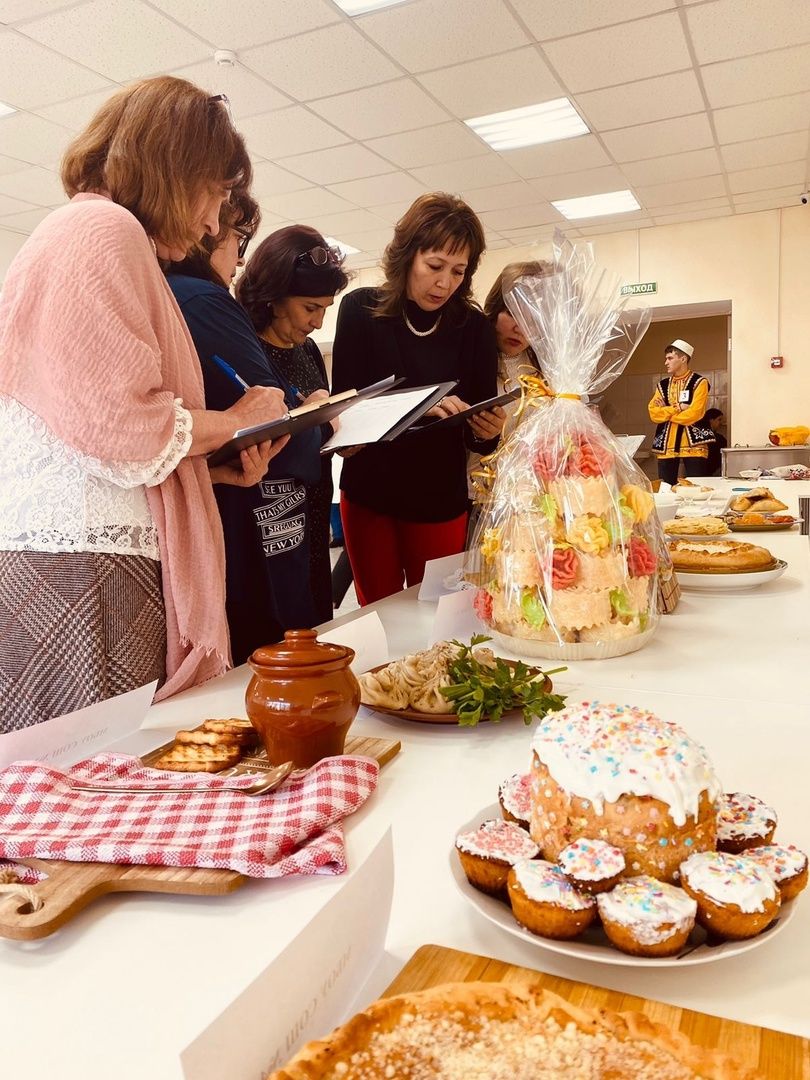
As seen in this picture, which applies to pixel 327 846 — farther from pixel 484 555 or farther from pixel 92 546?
pixel 484 555

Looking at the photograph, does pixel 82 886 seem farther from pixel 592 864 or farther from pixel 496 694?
pixel 496 694

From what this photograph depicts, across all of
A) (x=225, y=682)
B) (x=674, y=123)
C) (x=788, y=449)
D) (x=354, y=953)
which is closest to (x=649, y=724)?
(x=354, y=953)

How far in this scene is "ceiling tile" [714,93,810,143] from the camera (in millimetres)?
4797

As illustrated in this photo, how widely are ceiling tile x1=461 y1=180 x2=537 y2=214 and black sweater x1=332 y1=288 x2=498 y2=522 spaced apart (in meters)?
4.31

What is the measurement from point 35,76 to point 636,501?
4.04 m

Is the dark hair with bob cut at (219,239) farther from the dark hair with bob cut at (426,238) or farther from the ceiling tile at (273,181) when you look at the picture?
the ceiling tile at (273,181)

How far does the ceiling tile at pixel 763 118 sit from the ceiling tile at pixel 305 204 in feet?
8.73

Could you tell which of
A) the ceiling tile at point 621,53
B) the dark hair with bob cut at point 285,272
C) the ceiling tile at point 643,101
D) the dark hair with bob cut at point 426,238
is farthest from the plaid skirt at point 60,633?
the ceiling tile at point 643,101

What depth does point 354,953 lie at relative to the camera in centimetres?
51

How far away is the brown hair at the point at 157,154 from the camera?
47.1 inches

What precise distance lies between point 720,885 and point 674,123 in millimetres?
5442

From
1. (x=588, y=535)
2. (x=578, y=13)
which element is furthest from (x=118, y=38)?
(x=588, y=535)

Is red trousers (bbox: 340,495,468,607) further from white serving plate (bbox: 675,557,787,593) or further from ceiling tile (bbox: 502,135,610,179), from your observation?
ceiling tile (bbox: 502,135,610,179)

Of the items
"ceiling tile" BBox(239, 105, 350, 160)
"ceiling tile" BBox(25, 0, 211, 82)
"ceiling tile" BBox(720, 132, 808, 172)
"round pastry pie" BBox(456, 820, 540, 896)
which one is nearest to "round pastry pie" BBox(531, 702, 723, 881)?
"round pastry pie" BBox(456, 820, 540, 896)
